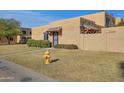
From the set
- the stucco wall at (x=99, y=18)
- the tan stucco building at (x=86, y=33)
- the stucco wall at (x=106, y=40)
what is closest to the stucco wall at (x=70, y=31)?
the tan stucco building at (x=86, y=33)

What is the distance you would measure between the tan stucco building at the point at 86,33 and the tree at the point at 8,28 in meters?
12.9

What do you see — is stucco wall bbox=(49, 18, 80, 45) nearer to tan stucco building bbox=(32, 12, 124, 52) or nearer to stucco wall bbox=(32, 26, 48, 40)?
tan stucco building bbox=(32, 12, 124, 52)

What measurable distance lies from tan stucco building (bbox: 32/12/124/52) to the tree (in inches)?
508

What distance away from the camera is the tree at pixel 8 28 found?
45.9 m

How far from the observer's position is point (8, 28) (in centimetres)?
4697

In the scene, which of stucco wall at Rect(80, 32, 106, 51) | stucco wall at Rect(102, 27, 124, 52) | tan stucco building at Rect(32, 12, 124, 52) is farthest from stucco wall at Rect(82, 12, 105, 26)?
stucco wall at Rect(102, 27, 124, 52)

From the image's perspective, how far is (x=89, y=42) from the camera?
23.0m

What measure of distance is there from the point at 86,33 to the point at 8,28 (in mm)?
27679

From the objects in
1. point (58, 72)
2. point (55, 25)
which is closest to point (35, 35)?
point (55, 25)

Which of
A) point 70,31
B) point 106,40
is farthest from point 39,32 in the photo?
point 106,40

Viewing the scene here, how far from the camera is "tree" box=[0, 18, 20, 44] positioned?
1805 inches

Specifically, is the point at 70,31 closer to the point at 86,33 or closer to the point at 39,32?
the point at 86,33

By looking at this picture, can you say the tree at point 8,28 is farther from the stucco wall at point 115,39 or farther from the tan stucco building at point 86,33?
the stucco wall at point 115,39
